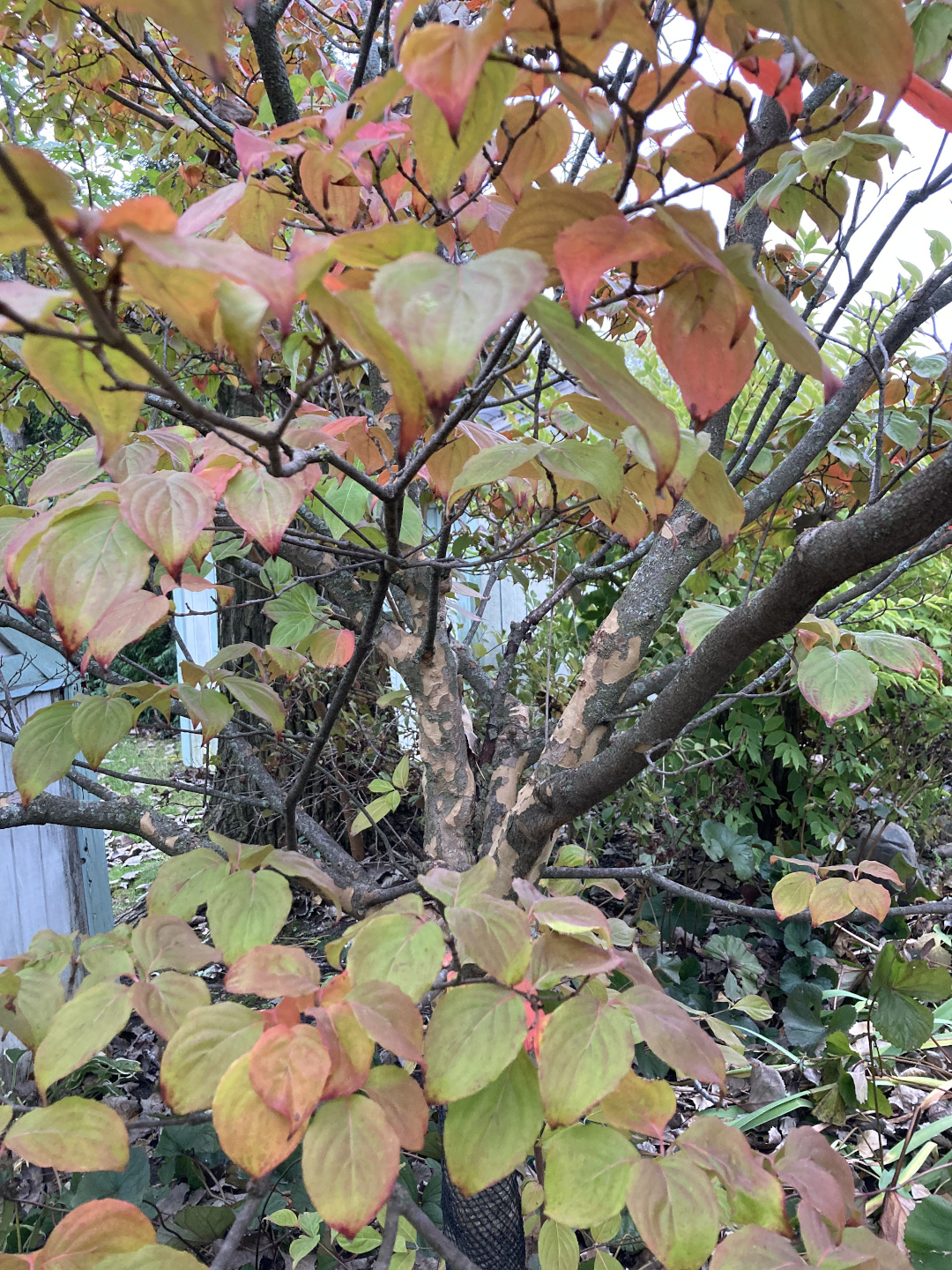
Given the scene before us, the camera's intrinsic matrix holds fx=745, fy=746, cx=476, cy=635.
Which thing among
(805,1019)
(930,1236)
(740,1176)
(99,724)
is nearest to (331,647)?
(99,724)

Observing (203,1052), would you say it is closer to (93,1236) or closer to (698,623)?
(93,1236)

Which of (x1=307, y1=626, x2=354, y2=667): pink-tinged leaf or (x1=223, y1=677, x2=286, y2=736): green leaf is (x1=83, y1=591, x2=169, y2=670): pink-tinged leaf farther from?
(x1=307, y1=626, x2=354, y2=667): pink-tinged leaf

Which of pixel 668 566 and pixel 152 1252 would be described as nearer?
pixel 152 1252

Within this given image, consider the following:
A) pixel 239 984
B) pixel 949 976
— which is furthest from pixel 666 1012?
pixel 949 976

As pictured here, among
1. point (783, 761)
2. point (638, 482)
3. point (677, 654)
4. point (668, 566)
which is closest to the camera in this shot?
point (638, 482)

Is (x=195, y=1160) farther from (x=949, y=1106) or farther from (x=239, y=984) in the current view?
(x=949, y=1106)

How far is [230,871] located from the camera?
872 millimetres

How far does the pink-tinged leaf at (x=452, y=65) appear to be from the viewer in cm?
36

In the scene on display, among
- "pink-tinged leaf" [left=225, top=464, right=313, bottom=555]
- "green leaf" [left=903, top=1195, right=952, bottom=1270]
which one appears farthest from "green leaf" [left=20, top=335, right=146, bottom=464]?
"green leaf" [left=903, top=1195, right=952, bottom=1270]

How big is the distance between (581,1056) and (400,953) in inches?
6.6

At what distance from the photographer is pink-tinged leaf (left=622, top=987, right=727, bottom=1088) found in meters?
0.58

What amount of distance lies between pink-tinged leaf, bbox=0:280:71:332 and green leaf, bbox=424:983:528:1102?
541 mm

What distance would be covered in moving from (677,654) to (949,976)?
133 centimetres

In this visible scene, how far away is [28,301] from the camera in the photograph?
13.7 inches
